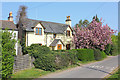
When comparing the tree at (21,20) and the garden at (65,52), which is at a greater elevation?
the tree at (21,20)

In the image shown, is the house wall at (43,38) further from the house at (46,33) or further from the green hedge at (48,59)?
the green hedge at (48,59)

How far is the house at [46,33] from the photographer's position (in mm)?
21094

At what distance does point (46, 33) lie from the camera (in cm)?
2362

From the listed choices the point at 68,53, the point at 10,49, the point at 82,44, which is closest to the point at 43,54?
the point at 68,53

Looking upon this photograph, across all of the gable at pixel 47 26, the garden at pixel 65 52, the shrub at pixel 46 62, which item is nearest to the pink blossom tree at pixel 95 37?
the garden at pixel 65 52

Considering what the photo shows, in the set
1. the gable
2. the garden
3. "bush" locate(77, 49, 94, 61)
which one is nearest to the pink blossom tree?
the garden

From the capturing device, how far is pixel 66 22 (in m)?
30.7

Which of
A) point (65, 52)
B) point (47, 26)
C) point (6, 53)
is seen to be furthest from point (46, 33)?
point (6, 53)

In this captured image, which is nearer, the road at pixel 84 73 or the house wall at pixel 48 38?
the road at pixel 84 73

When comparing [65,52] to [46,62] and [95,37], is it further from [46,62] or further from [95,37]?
[95,37]

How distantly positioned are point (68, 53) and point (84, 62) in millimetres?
4168

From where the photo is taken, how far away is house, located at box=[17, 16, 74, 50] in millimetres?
21094

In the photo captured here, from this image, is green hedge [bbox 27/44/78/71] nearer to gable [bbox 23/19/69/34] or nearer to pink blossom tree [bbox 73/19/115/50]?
gable [bbox 23/19/69/34]

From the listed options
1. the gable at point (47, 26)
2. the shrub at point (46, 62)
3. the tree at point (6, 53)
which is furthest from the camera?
the gable at point (47, 26)
